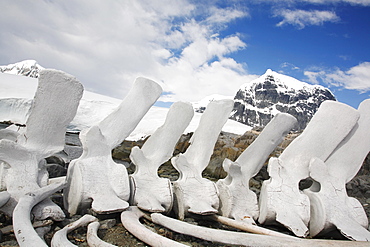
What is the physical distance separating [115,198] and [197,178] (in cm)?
125

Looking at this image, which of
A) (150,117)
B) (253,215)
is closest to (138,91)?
(253,215)

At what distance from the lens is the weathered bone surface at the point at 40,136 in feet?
9.09

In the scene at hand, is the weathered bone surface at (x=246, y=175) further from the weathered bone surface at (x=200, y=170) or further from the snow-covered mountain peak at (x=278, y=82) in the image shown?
the snow-covered mountain peak at (x=278, y=82)

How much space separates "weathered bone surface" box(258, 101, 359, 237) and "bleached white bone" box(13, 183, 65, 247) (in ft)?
8.78

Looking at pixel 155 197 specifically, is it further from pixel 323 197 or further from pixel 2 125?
pixel 2 125

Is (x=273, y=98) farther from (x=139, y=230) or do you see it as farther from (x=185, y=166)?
(x=139, y=230)

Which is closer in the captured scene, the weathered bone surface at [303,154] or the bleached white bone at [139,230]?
the bleached white bone at [139,230]

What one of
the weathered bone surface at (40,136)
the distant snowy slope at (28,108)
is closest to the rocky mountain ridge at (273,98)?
the distant snowy slope at (28,108)

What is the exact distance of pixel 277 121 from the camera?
4.02 m

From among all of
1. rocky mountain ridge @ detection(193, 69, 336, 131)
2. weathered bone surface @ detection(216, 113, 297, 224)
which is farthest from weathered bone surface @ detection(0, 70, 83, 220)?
rocky mountain ridge @ detection(193, 69, 336, 131)

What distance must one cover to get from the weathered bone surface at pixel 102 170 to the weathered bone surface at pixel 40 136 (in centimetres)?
30

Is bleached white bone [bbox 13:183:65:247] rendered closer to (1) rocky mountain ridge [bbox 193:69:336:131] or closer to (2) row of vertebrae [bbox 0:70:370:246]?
(2) row of vertebrae [bbox 0:70:370:246]

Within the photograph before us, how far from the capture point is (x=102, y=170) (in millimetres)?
3150

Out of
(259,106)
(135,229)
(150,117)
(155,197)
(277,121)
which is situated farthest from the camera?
(259,106)
